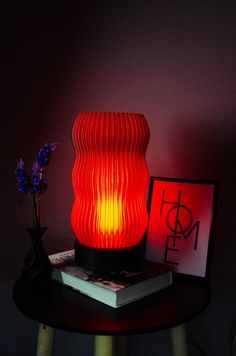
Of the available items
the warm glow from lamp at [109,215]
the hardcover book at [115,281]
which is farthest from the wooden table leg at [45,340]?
the warm glow from lamp at [109,215]

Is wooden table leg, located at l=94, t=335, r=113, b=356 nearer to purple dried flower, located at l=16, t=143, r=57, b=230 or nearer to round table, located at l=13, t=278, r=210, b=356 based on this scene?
round table, located at l=13, t=278, r=210, b=356

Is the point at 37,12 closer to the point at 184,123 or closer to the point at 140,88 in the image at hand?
the point at 140,88

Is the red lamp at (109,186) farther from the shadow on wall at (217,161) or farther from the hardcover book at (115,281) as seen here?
the shadow on wall at (217,161)

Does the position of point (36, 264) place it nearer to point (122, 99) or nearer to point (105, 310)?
point (105, 310)

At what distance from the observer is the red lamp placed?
2.79 ft

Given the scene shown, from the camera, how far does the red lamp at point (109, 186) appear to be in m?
0.85

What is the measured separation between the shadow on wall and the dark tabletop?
0.61ft

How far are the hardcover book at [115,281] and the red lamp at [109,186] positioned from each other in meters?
0.03

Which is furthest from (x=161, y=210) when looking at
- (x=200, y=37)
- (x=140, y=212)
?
(x=200, y=37)

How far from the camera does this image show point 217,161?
3.48ft

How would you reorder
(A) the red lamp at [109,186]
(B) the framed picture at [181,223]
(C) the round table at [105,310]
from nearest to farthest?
(C) the round table at [105,310] → (A) the red lamp at [109,186] → (B) the framed picture at [181,223]

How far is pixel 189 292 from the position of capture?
2.90ft

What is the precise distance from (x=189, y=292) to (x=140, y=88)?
588 mm

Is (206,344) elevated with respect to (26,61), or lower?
lower
